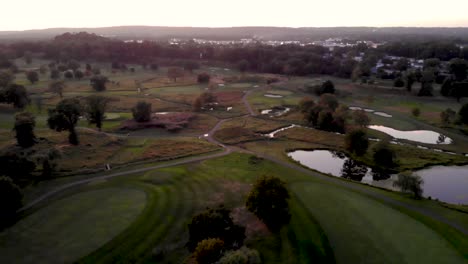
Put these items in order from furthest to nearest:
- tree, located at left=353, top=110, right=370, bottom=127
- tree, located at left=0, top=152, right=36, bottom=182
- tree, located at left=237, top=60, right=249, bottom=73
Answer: tree, located at left=237, top=60, right=249, bottom=73, tree, located at left=353, top=110, right=370, bottom=127, tree, located at left=0, top=152, right=36, bottom=182

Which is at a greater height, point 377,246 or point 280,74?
point 280,74

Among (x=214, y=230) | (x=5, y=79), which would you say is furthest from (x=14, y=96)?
(x=214, y=230)

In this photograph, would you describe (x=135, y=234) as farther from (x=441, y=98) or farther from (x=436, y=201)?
(x=441, y=98)

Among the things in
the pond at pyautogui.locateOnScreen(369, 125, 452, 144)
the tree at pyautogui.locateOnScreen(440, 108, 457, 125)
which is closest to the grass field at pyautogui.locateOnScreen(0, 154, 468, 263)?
the pond at pyautogui.locateOnScreen(369, 125, 452, 144)

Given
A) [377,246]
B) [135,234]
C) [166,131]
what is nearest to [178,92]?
[166,131]

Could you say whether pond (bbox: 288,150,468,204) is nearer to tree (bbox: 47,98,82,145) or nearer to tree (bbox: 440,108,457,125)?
tree (bbox: 440,108,457,125)

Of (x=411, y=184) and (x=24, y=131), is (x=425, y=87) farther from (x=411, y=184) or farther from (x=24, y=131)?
(x=24, y=131)
